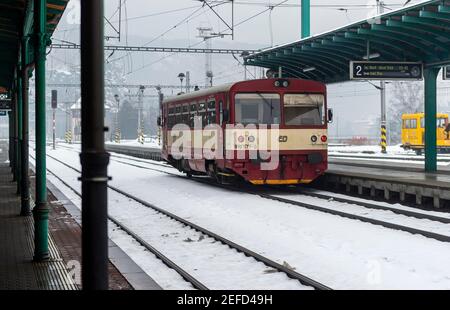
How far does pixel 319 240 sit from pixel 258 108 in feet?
24.8

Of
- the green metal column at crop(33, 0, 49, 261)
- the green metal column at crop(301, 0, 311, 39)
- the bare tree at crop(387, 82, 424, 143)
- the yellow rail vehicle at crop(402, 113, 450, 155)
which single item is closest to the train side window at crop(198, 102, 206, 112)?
the green metal column at crop(33, 0, 49, 261)

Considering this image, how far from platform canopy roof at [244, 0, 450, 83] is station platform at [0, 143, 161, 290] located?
8422 mm

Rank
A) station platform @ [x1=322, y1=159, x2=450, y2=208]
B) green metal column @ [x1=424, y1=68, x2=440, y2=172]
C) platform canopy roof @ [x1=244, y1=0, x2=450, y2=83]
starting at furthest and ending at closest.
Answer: green metal column @ [x1=424, y1=68, x2=440, y2=172] → platform canopy roof @ [x1=244, y1=0, x2=450, y2=83] → station platform @ [x1=322, y1=159, x2=450, y2=208]

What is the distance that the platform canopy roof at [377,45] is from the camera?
14.8 m

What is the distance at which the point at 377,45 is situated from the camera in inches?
712

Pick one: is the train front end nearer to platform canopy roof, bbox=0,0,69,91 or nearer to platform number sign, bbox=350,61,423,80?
platform number sign, bbox=350,61,423,80

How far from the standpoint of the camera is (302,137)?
1720 centimetres

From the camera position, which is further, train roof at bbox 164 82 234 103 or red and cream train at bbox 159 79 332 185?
train roof at bbox 164 82 234 103

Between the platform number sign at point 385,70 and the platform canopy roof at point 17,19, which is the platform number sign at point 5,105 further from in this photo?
the platform number sign at point 385,70

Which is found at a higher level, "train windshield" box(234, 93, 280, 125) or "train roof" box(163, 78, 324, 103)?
Answer: "train roof" box(163, 78, 324, 103)

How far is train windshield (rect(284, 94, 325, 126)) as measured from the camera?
56.8ft

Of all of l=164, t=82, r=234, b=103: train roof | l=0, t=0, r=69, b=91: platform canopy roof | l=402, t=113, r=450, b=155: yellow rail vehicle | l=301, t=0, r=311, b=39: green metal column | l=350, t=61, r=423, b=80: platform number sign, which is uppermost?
l=301, t=0, r=311, b=39: green metal column

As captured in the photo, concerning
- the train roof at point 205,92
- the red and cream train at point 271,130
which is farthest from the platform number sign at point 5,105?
the red and cream train at point 271,130

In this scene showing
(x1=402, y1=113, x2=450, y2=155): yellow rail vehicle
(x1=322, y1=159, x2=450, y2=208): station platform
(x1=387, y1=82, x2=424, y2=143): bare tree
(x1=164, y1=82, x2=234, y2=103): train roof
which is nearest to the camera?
(x1=322, y1=159, x2=450, y2=208): station platform
